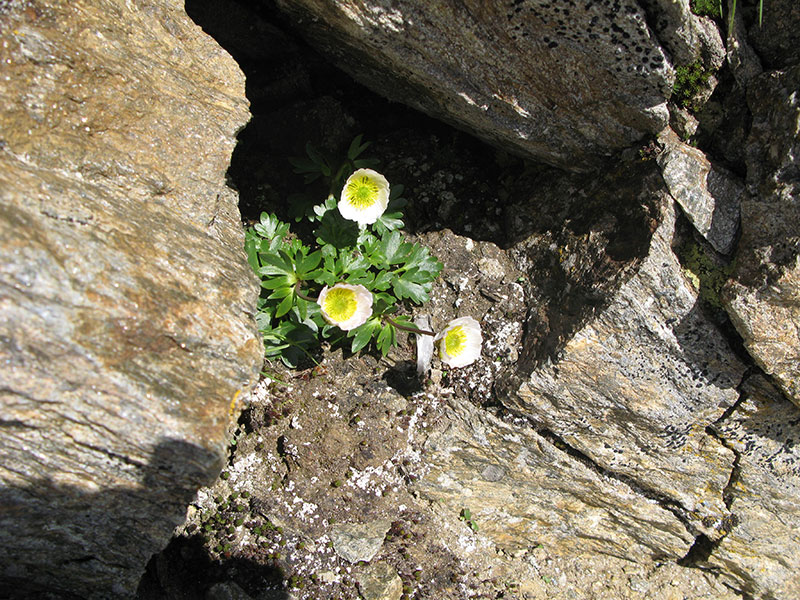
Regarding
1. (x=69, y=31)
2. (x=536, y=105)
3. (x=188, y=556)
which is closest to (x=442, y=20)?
(x=536, y=105)

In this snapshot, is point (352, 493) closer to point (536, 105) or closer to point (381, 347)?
point (381, 347)

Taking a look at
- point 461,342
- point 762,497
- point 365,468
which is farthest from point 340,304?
point 762,497

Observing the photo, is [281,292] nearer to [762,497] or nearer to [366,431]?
[366,431]

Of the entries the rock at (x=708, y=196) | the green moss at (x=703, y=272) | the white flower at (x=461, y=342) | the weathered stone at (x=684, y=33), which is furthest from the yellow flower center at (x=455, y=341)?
the weathered stone at (x=684, y=33)

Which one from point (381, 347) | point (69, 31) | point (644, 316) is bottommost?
point (381, 347)

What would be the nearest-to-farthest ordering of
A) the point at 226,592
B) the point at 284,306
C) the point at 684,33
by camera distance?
the point at 684,33, the point at 226,592, the point at 284,306

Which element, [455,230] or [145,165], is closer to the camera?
[145,165]
